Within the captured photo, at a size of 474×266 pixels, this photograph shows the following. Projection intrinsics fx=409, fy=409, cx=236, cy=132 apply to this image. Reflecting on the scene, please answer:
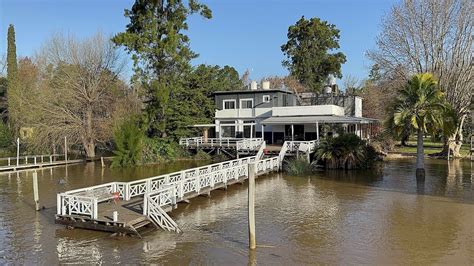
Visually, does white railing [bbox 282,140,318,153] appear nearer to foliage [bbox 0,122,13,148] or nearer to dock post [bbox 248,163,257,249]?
dock post [bbox 248,163,257,249]

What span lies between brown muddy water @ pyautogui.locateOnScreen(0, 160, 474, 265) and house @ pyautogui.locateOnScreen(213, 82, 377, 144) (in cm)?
1338

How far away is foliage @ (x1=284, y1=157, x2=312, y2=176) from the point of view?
27641mm

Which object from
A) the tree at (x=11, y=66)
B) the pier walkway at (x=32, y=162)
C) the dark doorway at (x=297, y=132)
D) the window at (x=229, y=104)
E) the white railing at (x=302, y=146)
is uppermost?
the tree at (x=11, y=66)

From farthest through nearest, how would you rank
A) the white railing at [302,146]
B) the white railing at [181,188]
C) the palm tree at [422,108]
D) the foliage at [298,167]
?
1. the white railing at [302,146]
2. the foliage at [298,167]
3. the palm tree at [422,108]
4. the white railing at [181,188]

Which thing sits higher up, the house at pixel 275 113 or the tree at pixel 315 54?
the tree at pixel 315 54

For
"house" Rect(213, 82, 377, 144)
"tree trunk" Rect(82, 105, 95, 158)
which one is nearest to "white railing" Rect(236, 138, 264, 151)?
"house" Rect(213, 82, 377, 144)

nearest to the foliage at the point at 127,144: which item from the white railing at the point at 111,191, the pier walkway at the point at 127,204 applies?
the white railing at the point at 111,191

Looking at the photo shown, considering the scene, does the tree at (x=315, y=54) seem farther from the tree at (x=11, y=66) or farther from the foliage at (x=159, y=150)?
the tree at (x=11, y=66)

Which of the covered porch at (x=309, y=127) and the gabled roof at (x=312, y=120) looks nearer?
the gabled roof at (x=312, y=120)

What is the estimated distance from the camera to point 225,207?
18.0 m

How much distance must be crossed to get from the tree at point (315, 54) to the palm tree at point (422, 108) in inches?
1301

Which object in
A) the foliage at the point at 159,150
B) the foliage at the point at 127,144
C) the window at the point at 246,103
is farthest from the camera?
the window at the point at 246,103

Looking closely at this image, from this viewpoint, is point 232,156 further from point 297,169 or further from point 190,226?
point 190,226

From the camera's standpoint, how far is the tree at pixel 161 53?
121 feet
